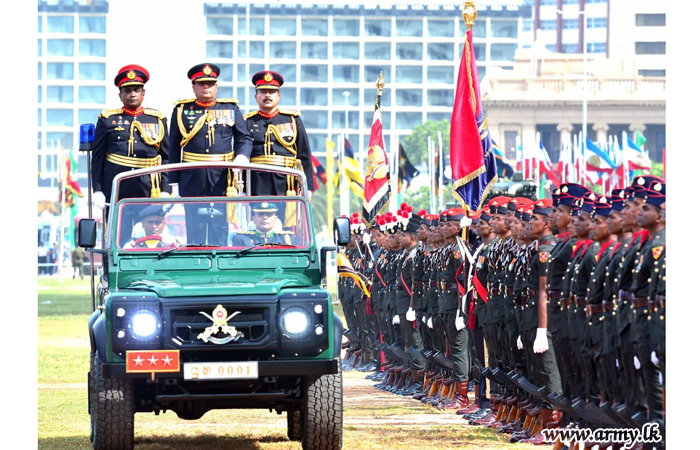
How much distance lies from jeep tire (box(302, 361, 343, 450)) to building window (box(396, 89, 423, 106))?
149 metres

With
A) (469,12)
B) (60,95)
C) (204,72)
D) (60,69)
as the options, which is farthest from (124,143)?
(60,69)

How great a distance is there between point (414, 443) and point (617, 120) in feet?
337

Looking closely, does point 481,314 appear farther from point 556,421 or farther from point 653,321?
point 653,321

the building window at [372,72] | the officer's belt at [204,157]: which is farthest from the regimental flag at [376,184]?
the building window at [372,72]

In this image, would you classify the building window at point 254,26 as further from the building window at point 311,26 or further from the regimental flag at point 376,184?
the regimental flag at point 376,184

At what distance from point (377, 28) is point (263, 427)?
148946 millimetres

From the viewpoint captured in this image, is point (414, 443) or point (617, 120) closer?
point (414, 443)

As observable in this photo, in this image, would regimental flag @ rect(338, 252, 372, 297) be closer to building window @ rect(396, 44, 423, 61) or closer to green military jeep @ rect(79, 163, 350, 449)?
green military jeep @ rect(79, 163, 350, 449)

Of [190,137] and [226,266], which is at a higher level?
[190,137]

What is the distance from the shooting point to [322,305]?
10.7 metres

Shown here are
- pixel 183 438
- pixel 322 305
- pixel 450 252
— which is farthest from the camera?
pixel 450 252

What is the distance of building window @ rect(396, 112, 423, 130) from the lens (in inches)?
6206

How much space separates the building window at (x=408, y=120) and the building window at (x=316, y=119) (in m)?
8.00

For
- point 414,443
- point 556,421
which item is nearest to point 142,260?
point 414,443
